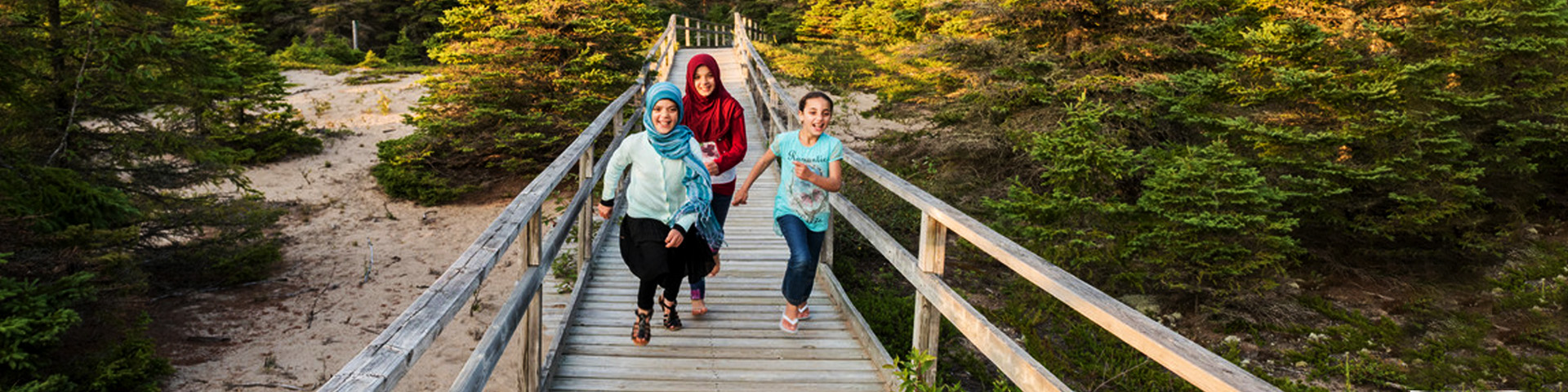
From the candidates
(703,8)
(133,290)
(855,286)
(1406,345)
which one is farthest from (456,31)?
(703,8)

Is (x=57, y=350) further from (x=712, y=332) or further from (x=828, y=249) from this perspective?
(x=828, y=249)

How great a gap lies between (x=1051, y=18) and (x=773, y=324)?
7.07 meters

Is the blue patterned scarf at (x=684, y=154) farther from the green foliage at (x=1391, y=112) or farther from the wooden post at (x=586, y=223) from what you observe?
the green foliage at (x=1391, y=112)

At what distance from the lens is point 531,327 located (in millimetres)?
3320

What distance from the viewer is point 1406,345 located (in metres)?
7.47

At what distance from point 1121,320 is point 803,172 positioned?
1.93m

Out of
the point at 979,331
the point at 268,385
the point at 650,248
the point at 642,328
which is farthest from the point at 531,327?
the point at 268,385

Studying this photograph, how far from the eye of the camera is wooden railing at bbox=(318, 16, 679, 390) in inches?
68.9

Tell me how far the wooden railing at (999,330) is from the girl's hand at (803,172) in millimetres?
422

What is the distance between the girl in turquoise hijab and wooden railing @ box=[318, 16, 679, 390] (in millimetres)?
350

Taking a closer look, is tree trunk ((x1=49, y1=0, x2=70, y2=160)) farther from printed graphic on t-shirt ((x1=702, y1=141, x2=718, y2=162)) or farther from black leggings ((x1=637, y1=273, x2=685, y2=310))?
black leggings ((x1=637, y1=273, x2=685, y2=310))

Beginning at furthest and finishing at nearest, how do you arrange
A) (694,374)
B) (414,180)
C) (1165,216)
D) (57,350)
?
(414,180), (1165,216), (57,350), (694,374)

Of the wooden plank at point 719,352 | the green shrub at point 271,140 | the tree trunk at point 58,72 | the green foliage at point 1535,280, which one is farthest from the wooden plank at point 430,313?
the green shrub at point 271,140

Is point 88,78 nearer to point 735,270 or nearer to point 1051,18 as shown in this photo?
point 735,270
